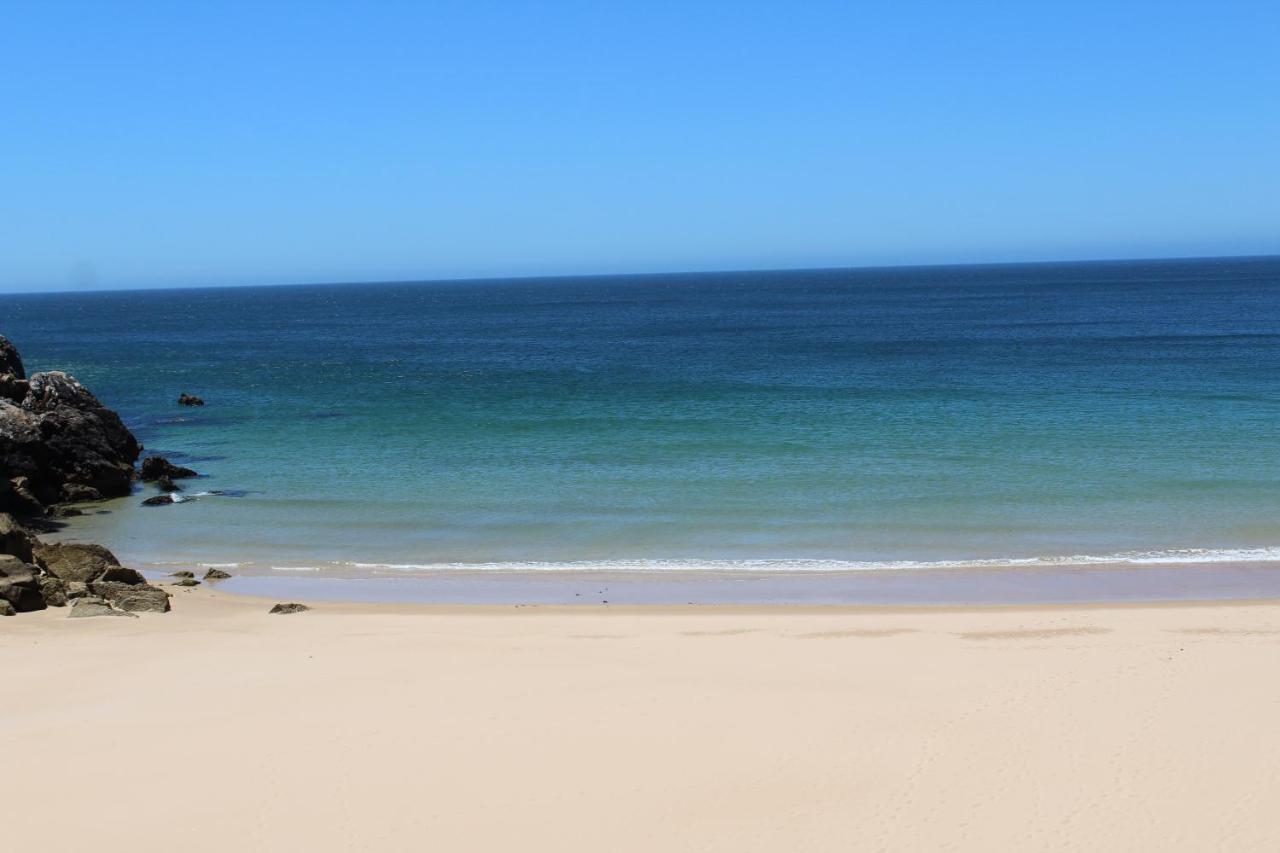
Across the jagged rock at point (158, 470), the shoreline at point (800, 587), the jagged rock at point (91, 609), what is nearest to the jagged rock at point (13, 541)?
the jagged rock at point (91, 609)

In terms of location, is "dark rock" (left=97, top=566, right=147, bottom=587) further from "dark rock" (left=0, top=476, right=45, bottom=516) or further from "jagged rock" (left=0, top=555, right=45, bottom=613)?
"dark rock" (left=0, top=476, right=45, bottom=516)

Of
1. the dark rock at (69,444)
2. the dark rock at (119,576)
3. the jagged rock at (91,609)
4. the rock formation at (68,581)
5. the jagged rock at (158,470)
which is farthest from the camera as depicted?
the jagged rock at (158,470)

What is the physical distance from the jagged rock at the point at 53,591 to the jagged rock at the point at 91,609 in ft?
1.19

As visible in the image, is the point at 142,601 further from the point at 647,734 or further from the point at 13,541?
the point at 647,734

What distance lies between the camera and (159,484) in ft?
102

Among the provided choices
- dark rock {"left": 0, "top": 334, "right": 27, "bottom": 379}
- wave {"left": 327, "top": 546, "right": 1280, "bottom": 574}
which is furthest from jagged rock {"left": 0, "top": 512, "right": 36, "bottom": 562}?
dark rock {"left": 0, "top": 334, "right": 27, "bottom": 379}

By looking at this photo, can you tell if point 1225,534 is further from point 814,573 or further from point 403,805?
point 403,805

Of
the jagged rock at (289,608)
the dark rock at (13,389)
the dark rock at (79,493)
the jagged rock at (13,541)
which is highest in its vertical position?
the dark rock at (13,389)

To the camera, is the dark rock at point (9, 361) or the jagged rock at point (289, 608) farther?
the dark rock at point (9, 361)

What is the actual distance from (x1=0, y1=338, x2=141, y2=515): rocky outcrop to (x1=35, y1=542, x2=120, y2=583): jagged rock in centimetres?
845

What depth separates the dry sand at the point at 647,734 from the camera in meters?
9.91

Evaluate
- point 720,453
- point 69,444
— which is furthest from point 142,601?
point 720,453

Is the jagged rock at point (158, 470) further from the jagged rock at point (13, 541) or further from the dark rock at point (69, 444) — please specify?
the jagged rock at point (13, 541)

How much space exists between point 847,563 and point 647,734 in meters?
10.5
